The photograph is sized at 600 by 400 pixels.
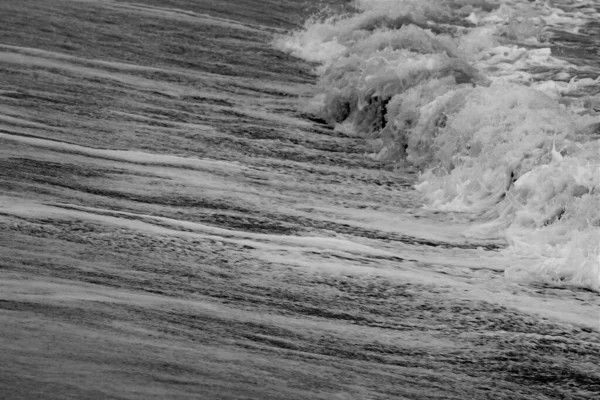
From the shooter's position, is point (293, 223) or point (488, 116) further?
point (488, 116)

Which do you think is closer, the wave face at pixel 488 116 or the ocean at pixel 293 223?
the ocean at pixel 293 223

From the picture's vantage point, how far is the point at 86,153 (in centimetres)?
1023

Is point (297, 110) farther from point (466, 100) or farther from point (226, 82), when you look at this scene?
point (466, 100)

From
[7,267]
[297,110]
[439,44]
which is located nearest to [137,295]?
[7,267]

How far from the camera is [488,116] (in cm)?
1195

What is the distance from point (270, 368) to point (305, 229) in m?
2.97

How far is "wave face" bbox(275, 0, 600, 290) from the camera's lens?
920 cm

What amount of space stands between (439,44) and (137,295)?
10.7 metres

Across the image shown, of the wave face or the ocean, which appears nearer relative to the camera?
the ocean

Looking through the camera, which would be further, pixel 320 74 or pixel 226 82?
pixel 320 74

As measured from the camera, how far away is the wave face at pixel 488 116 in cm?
920

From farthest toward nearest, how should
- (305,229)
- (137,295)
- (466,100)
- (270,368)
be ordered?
(466,100), (305,229), (137,295), (270,368)

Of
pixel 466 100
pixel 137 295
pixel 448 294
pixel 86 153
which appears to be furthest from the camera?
pixel 466 100

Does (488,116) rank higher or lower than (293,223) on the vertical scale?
higher
